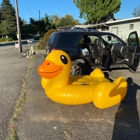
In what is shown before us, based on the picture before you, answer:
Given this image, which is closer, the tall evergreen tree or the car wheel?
the car wheel

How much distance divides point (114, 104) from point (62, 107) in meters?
1.12

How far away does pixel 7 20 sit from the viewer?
47.9 metres

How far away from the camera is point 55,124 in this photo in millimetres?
2988

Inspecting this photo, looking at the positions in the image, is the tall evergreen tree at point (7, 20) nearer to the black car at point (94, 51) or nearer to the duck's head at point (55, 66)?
the black car at point (94, 51)

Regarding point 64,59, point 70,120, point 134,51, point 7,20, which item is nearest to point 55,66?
point 64,59

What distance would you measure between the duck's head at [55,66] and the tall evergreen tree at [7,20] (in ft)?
156

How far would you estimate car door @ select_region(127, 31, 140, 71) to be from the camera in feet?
18.3

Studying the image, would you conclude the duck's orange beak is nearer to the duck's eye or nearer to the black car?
the duck's eye

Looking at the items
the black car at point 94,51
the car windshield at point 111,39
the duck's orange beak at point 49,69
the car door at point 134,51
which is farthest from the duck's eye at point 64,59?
the car windshield at point 111,39

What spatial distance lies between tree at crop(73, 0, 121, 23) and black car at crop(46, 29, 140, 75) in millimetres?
24296

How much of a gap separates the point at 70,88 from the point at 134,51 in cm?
316

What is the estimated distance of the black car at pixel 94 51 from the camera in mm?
5681

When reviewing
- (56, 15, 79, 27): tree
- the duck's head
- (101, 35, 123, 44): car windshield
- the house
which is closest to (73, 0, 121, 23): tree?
the house

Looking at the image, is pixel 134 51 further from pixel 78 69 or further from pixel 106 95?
pixel 106 95
